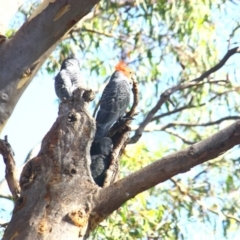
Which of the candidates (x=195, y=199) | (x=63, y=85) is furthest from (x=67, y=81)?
(x=195, y=199)

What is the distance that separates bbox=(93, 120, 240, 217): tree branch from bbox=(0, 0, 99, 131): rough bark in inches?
25.1

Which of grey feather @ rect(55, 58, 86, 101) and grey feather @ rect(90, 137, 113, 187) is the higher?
grey feather @ rect(55, 58, 86, 101)

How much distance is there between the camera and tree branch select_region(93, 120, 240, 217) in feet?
7.83

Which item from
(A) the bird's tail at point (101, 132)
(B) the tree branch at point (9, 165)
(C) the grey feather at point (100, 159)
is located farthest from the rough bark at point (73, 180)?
(A) the bird's tail at point (101, 132)

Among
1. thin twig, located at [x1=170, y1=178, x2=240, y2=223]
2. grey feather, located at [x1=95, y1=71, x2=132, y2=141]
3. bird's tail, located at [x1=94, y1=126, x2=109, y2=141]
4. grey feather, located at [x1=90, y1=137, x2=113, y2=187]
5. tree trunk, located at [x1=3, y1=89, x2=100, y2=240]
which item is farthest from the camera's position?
thin twig, located at [x1=170, y1=178, x2=240, y2=223]

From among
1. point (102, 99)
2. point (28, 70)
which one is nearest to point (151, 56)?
point (102, 99)

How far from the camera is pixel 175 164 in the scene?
2.41 m

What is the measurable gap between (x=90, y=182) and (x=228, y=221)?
3.58 metres

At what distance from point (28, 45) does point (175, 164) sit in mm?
863

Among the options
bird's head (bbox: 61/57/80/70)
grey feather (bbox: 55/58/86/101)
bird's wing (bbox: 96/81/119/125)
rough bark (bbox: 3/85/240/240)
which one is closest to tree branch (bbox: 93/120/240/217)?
rough bark (bbox: 3/85/240/240)

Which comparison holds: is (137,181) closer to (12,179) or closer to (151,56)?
(12,179)

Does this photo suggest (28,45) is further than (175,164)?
Yes

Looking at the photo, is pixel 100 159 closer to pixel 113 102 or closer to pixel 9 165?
pixel 9 165

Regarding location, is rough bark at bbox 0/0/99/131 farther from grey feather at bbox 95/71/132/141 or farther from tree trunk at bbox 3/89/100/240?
grey feather at bbox 95/71/132/141
